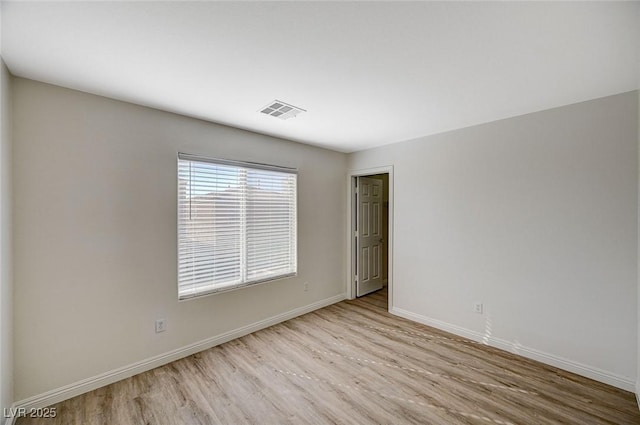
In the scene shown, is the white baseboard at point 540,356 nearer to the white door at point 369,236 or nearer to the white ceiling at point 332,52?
the white door at point 369,236

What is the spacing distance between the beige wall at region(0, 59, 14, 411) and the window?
3.65ft

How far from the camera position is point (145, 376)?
2355 mm

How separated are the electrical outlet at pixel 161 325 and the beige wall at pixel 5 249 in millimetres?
907

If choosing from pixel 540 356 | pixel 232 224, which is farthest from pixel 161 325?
pixel 540 356

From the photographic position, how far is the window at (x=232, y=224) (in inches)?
106

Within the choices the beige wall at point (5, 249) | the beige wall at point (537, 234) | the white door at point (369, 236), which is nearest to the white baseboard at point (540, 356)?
the beige wall at point (537, 234)

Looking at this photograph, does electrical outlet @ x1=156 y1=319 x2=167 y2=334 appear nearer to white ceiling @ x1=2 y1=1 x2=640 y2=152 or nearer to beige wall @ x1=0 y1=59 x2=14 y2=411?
beige wall @ x1=0 y1=59 x2=14 y2=411

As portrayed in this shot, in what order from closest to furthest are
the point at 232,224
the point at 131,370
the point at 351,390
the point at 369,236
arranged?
the point at 351,390
the point at 131,370
the point at 232,224
the point at 369,236

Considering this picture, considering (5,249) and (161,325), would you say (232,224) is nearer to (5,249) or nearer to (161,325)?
(161,325)

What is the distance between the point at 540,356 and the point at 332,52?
3.32 metres

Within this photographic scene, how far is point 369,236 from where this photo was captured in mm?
4738

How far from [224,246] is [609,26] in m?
3.38

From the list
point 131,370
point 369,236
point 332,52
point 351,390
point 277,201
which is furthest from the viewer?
point 369,236

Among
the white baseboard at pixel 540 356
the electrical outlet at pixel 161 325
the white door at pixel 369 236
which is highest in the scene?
the white door at pixel 369 236
